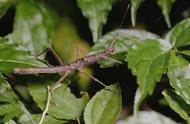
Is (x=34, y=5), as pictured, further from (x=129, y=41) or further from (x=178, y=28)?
(x=178, y=28)

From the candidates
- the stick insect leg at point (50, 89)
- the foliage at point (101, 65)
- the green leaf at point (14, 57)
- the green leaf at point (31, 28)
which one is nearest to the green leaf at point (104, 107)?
the foliage at point (101, 65)

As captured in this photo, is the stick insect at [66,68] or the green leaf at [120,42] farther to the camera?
the green leaf at [120,42]

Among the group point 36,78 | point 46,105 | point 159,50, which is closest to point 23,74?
point 36,78

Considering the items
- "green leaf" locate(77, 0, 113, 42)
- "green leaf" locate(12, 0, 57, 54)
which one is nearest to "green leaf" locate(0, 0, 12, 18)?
"green leaf" locate(12, 0, 57, 54)

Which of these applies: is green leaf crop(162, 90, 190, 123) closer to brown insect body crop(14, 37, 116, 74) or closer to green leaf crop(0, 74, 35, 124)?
brown insect body crop(14, 37, 116, 74)

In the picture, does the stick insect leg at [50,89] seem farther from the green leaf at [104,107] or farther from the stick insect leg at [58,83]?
the green leaf at [104,107]

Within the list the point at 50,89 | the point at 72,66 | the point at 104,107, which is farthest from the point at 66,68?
the point at 104,107
